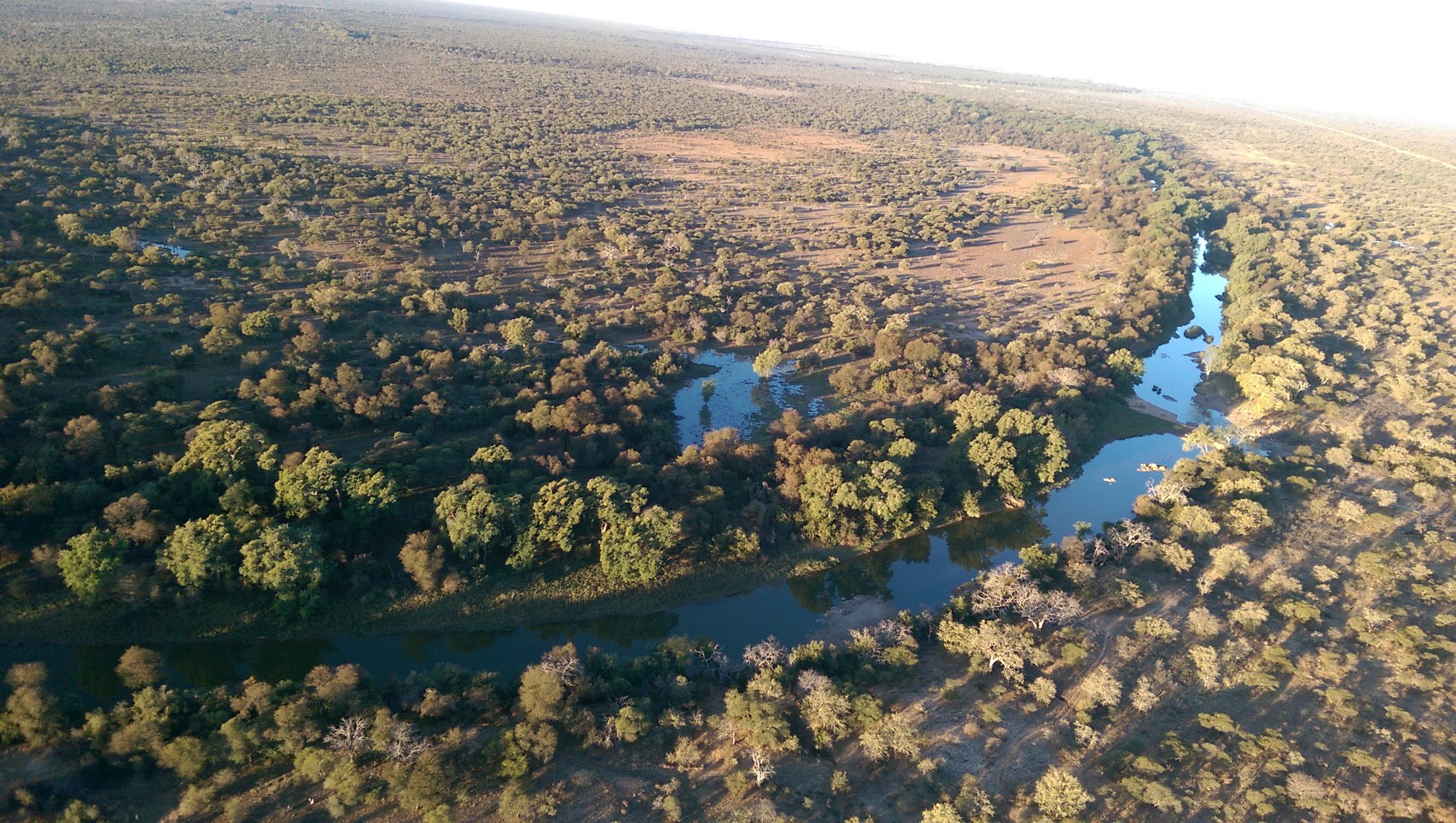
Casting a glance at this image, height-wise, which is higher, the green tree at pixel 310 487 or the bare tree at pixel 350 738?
the green tree at pixel 310 487

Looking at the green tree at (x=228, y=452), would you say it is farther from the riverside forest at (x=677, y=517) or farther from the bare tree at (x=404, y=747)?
the bare tree at (x=404, y=747)

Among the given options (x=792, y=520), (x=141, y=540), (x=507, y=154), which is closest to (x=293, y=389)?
(x=141, y=540)

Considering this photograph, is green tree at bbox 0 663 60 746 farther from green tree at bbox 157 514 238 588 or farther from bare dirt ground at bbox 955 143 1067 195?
bare dirt ground at bbox 955 143 1067 195

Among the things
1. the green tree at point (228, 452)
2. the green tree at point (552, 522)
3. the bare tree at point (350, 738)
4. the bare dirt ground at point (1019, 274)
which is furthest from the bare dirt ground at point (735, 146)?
the bare tree at point (350, 738)

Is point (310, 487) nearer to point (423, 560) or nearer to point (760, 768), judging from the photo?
point (423, 560)

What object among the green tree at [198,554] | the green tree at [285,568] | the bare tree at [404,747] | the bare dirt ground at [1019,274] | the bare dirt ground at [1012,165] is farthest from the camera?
the bare dirt ground at [1012,165]

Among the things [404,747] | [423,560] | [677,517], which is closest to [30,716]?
[404,747]
